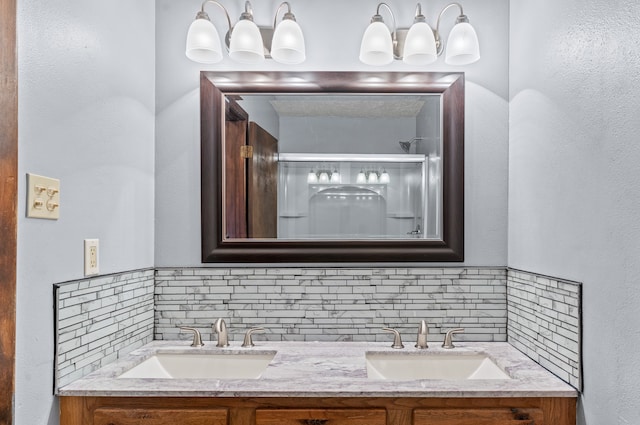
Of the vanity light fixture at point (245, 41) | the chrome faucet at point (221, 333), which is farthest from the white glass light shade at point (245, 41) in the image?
the chrome faucet at point (221, 333)

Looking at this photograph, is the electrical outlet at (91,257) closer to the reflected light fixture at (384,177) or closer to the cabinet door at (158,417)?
the cabinet door at (158,417)

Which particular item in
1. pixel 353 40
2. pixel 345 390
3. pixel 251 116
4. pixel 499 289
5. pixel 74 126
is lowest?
pixel 345 390

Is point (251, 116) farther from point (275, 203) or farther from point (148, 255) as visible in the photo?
point (148, 255)

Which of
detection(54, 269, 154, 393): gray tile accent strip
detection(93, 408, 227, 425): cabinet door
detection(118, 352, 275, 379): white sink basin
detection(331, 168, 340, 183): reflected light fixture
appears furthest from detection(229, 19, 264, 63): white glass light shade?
detection(93, 408, 227, 425): cabinet door

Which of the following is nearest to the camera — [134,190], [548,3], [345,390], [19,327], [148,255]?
[19,327]

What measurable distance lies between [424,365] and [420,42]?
119 centimetres

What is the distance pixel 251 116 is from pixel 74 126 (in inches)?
26.8

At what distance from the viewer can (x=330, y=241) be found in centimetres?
178

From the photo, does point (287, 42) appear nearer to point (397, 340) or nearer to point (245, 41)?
point (245, 41)

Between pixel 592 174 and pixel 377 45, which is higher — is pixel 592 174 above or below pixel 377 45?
below

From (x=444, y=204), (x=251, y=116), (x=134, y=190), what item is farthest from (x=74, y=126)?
(x=444, y=204)

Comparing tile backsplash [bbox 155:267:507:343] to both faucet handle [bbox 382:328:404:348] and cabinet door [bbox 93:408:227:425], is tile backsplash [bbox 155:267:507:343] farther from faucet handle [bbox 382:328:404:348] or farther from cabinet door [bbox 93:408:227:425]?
cabinet door [bbox 93:408:227:425]

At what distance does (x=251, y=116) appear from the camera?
5.93 feet

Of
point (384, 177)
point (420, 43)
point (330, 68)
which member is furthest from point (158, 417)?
point (420, 43)
